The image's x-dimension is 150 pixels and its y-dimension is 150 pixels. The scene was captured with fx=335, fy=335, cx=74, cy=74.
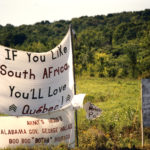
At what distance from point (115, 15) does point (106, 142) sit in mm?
140002

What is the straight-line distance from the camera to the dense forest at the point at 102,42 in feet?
166

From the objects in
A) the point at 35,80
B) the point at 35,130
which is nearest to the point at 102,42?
the point at 35,80

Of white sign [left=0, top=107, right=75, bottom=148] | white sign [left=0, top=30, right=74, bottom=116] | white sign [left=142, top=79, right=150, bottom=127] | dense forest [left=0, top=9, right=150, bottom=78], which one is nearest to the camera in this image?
white sign [left=0, top=30, right=74, bottom=116]

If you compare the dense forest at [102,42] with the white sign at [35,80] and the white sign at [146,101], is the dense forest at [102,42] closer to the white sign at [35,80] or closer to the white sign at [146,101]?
the white sign at [35,80]

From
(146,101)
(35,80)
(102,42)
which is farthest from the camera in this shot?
(102,42)

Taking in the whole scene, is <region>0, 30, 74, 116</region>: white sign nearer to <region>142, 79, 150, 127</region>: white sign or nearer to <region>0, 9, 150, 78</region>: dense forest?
<region>0, 9, 150, 78</region>: dense forest

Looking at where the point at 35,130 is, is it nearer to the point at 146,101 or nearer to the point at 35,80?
the point at 35,80

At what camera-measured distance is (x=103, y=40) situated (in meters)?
94.4

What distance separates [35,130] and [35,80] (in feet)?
3.97

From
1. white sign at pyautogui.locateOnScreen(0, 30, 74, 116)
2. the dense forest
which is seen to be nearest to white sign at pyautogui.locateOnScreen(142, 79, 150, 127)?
white sign at pyautogui.locateOnScreen(0, 30, 74, 116)

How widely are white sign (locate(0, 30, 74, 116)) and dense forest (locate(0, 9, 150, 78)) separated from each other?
0.77m

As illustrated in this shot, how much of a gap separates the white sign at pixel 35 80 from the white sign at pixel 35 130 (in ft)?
0.65

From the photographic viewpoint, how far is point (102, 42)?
92.6 meters

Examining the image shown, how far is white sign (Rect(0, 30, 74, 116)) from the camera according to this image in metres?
7.93
